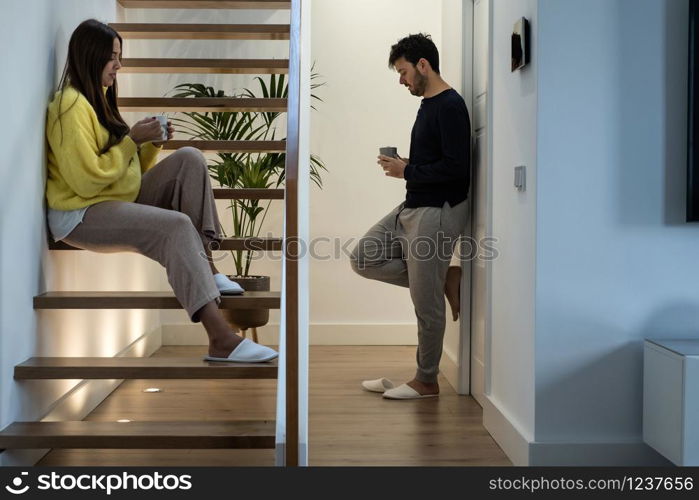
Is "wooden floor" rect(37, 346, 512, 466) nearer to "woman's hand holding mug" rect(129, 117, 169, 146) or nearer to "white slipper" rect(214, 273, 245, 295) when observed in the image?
"white slipper" rect(214, 273, 245, 295)

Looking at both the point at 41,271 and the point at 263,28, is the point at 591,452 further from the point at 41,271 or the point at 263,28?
the point at 263,28

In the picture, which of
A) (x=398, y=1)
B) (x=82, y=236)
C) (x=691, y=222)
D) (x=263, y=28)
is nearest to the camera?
(x=691, y=222)

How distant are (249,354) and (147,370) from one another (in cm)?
33

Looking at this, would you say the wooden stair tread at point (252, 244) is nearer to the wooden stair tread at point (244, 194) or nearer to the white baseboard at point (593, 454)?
the wooden stair tread at point (244, 194)

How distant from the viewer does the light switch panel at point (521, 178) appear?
9.36ft

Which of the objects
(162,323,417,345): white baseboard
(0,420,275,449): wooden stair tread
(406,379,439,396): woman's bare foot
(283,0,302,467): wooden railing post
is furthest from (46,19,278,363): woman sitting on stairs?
(162,323,417,345): white baseboard

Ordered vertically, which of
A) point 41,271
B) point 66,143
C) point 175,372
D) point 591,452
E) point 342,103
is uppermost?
point 342,103

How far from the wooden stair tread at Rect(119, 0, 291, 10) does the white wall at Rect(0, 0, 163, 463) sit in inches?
28.0

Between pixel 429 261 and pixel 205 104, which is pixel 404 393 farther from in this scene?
pixel 205 104

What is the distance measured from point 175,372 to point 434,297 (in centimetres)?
148

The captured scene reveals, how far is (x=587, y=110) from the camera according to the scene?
8.83 feet

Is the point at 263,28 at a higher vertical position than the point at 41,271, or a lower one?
higher

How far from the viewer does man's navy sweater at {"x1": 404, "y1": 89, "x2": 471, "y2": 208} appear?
370 cm

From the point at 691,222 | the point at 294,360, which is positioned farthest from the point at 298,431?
the point at 691,222
